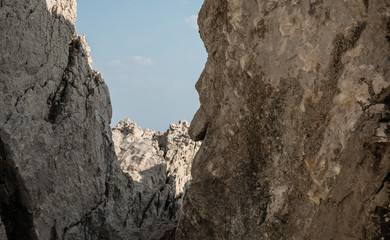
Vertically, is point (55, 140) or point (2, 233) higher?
point (55, 140)

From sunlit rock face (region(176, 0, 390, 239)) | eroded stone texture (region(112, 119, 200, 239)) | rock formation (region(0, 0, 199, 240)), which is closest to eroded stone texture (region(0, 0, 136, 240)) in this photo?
rock formation (region(0, 0, 199, 240))

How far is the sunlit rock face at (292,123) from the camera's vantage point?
510 cm

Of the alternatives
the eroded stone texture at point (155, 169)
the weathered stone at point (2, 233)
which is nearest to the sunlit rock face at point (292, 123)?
the weathered stone at point (2, 233)

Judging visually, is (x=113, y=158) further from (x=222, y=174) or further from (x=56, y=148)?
(x=222, y=174)

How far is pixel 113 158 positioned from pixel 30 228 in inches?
138

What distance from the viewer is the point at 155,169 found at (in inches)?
555

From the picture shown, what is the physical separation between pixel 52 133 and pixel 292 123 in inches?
193

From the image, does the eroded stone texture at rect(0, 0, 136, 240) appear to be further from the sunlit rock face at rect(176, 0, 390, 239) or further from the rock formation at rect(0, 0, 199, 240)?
the sunlit rock face at rect(176, 0, 390, 239)

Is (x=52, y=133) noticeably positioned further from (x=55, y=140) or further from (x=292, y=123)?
(x=292, y=123)

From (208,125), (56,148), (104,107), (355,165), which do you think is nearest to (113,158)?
(104,107)

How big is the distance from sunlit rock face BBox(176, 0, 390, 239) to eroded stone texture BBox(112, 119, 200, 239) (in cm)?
343

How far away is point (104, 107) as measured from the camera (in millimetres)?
10617

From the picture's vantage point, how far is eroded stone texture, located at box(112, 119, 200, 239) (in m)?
12.4

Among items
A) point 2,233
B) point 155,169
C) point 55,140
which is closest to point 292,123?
point 55,140
